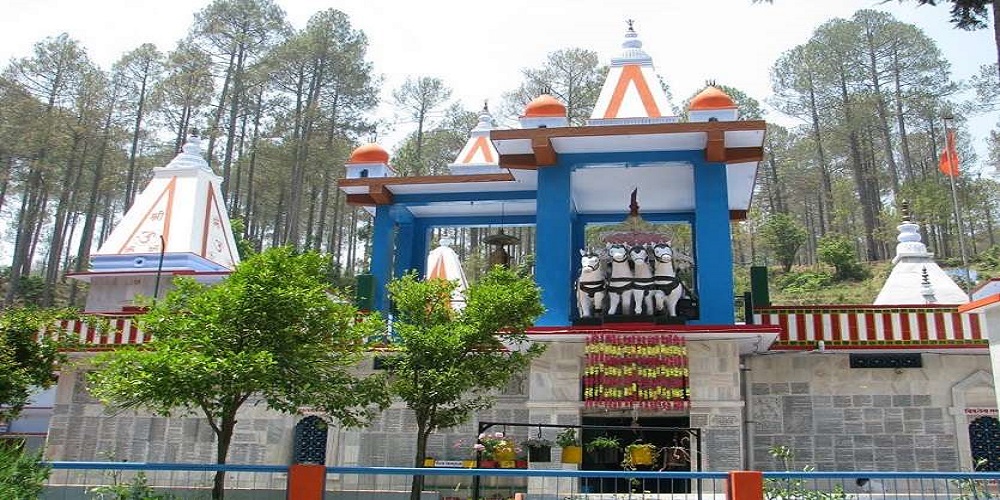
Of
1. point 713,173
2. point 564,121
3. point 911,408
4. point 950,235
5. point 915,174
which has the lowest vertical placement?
point 911,408

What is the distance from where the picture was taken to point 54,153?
32.6 m

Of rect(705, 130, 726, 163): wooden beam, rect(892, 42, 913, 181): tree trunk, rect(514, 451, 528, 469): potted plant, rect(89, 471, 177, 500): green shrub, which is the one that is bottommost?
rect(89, 471, 177, 500): green shrub

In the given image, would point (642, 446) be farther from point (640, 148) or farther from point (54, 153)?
point (54, 153)

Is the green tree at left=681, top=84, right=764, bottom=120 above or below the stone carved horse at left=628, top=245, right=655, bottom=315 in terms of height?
above

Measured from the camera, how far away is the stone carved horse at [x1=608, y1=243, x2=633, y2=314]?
44.1 ft

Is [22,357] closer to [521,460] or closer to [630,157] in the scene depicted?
[521,460]

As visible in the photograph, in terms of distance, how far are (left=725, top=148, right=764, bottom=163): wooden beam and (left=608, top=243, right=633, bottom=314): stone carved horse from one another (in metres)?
2.65

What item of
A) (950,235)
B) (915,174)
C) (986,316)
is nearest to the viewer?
(986,316)

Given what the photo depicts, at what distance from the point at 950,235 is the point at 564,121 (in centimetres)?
3308

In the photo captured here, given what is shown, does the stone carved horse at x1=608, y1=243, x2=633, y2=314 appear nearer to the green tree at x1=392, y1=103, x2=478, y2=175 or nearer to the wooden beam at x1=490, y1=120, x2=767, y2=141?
the wooden beam at x1=490, y1=120, x2=767, y2=141

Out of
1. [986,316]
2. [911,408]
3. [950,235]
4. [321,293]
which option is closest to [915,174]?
[950,235]

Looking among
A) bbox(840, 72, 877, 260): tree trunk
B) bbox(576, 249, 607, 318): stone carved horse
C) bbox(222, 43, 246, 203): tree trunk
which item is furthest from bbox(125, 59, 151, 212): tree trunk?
bbox(840, 72, 877, 260): tree trunk

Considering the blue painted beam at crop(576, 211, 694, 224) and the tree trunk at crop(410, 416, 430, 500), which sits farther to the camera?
the blue painted beam at crop(576, 211, 694, 224)

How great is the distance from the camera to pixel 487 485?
12289 millimetres
